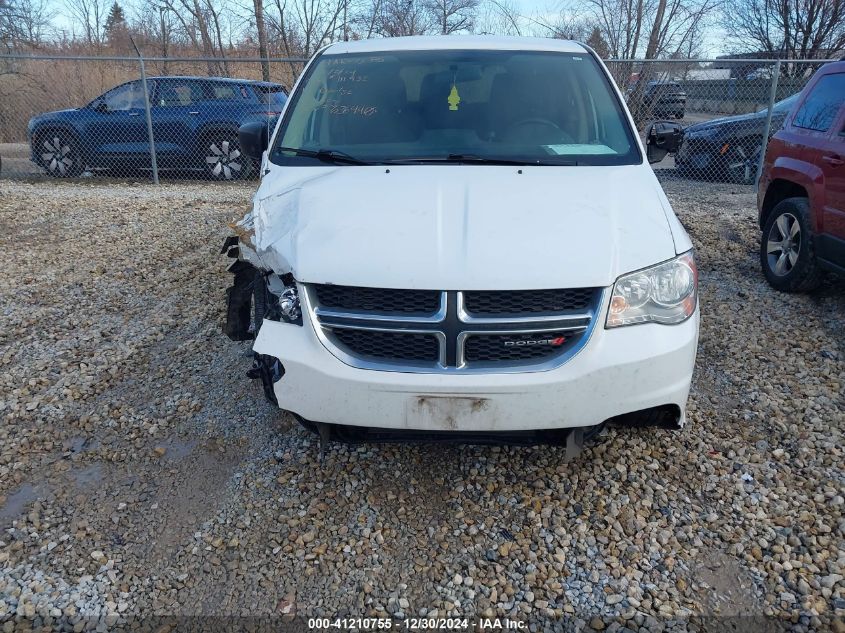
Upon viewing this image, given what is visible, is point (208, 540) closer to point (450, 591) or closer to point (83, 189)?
point (450, 591)

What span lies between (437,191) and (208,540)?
1.79 metres

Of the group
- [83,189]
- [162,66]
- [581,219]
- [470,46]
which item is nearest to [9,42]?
[162,66]

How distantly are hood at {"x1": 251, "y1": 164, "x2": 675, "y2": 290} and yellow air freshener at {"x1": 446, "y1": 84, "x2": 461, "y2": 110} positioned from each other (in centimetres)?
63

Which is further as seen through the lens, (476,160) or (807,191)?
(807,191)

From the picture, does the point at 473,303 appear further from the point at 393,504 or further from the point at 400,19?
the point at 400,19

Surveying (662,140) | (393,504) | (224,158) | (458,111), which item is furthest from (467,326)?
(224,158)

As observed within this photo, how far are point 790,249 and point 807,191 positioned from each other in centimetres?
53

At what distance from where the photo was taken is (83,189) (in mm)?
11148

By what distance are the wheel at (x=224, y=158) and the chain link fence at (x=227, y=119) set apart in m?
0.02

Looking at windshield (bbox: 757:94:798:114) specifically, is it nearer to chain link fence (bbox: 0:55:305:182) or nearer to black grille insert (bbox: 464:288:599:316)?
chain link fence (bbox: 0:55:305:182)

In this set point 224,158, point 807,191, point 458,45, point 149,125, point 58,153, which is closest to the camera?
point 458,45

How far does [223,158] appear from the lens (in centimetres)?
1173

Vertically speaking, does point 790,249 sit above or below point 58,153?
below

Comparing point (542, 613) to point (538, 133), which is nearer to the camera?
point (542, 613)
